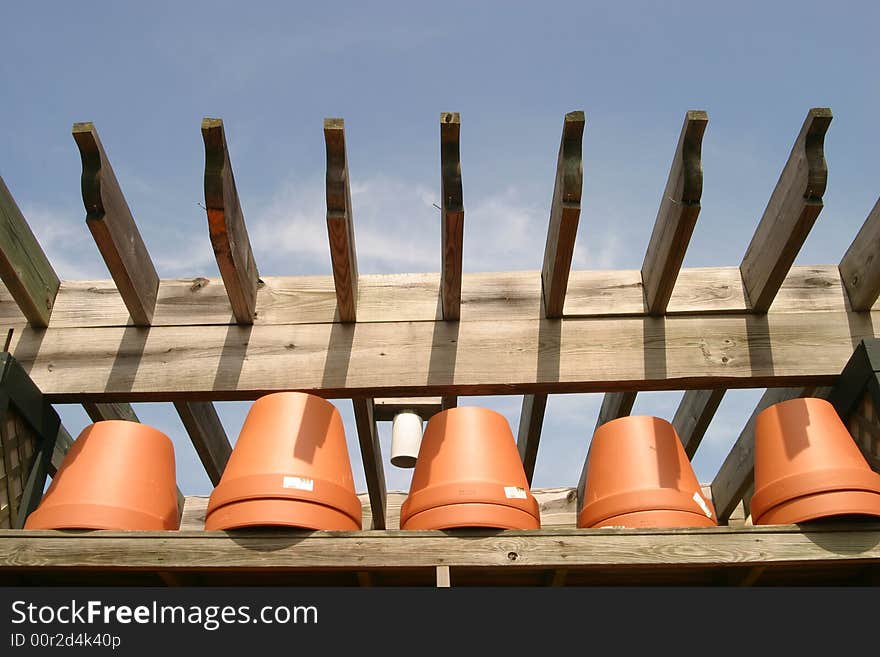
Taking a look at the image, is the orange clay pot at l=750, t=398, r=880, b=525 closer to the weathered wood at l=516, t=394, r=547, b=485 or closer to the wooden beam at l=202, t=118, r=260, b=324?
the weathered wood at l=516, t=394, r=547, b=485

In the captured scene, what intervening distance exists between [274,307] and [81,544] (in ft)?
3.25

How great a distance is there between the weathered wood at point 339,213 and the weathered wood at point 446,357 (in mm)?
193

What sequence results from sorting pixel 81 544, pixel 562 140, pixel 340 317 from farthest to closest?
pixel 340 317, pixel 562 140, pixel 81 544

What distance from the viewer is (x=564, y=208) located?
7.76 feet

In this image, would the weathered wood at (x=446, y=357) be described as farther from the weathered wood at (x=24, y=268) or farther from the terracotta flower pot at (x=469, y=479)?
the terracotta flower pot at (x=469, y=479)

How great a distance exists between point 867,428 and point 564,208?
3.39 ft

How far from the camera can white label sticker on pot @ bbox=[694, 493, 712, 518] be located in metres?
2.23

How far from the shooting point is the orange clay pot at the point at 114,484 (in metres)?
2.12

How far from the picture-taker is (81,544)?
2037 mm

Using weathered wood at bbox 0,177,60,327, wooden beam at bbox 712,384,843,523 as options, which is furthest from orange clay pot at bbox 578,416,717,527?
weathered wood at bbox 0,177,60,327

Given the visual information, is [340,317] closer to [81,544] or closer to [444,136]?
[444,136]

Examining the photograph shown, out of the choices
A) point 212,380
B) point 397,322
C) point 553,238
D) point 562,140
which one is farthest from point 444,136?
point 212,380

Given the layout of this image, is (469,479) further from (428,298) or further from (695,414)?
(695,414)

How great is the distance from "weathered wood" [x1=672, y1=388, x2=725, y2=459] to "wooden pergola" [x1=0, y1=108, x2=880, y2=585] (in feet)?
0.05
